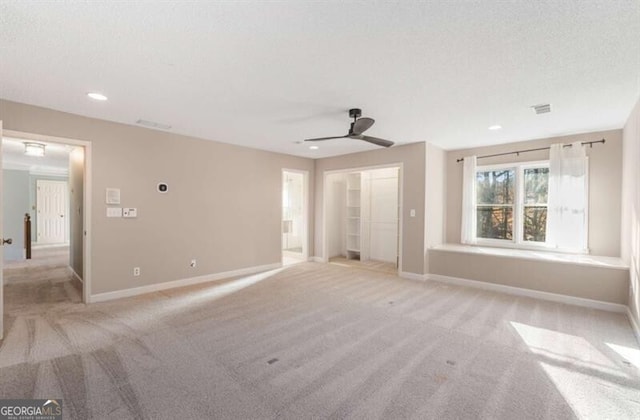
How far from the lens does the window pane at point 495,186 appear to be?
17.2 ft

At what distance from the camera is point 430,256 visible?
208 inches

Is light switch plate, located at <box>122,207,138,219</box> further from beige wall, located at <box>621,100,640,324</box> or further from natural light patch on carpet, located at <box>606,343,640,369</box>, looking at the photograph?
beige wall, located at <box>621,100,640,324</box>

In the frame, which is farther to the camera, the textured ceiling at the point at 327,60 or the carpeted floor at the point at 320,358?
the carpeted floor at the point at 320,358

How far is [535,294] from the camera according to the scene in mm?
4250

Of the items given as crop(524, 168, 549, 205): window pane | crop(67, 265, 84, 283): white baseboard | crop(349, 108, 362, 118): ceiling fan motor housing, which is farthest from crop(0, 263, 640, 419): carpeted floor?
crop(349, 108, 362, 118): ceiling fan motor housing

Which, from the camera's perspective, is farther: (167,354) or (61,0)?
(167,354)

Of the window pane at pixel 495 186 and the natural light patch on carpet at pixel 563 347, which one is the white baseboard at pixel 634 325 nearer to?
the natural light patch on carpet at pixel 563 347

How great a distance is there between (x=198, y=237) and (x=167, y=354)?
2.63 meters

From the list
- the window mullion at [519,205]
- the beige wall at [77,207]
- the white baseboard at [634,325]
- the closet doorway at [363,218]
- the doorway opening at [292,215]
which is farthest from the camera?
the doorway opening at [292,215]

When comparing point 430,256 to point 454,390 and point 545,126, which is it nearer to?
point 545,126

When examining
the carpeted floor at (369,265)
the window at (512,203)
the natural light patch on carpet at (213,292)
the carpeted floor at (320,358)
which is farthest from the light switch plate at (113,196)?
the window at (512,203)

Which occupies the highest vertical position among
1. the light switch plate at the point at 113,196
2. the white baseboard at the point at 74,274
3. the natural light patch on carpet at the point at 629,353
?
the light switch plate at the point at 113,196

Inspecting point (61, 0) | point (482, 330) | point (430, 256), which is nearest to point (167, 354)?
point (61, 0)

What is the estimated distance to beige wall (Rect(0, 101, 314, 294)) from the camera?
3885 mm
